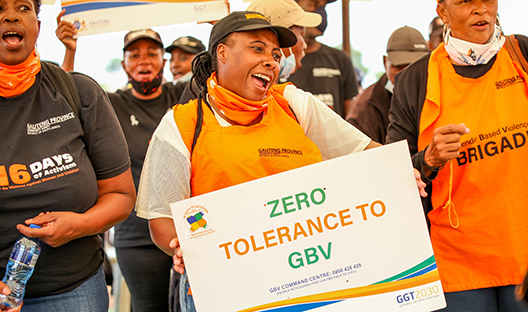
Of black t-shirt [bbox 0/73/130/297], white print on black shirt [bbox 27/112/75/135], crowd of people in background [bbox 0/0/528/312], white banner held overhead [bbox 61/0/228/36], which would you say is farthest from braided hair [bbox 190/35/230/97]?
white banner held overhead [bbox 61/0/228/36]

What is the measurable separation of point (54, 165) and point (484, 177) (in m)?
1.81

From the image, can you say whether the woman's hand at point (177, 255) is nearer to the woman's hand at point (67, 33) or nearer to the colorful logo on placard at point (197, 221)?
the colorful logo on placard at point (197, 221)

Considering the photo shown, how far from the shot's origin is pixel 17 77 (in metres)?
2.12

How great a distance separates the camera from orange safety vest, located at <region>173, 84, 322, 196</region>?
7.10 feet

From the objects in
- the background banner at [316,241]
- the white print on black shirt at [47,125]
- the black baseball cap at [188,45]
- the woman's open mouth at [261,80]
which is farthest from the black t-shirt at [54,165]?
the black baseball cap at [188,45]

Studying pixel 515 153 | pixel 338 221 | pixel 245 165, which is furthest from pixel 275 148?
pixel 515 153

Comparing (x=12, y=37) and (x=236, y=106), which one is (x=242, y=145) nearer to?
(x=236, y=106)

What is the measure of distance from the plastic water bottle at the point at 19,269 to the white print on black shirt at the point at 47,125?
37cm

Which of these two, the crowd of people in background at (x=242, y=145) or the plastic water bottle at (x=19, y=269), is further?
the crowd of people in background at (x=242, y=145)

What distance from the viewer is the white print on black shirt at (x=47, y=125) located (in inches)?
83.4

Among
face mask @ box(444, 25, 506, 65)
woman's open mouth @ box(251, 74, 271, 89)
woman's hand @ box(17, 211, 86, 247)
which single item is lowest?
woman's hand @ box(17, 211, 86, 247)

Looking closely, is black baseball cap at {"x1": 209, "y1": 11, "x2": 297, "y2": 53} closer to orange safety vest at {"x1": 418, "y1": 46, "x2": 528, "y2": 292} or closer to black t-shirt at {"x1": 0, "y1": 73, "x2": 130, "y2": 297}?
black t-shirt at {"x1": 0, "y1": 73, "x2": 130, "y2": 297}

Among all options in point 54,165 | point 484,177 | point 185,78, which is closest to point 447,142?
point 484,177

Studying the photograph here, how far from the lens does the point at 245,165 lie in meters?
2.17
